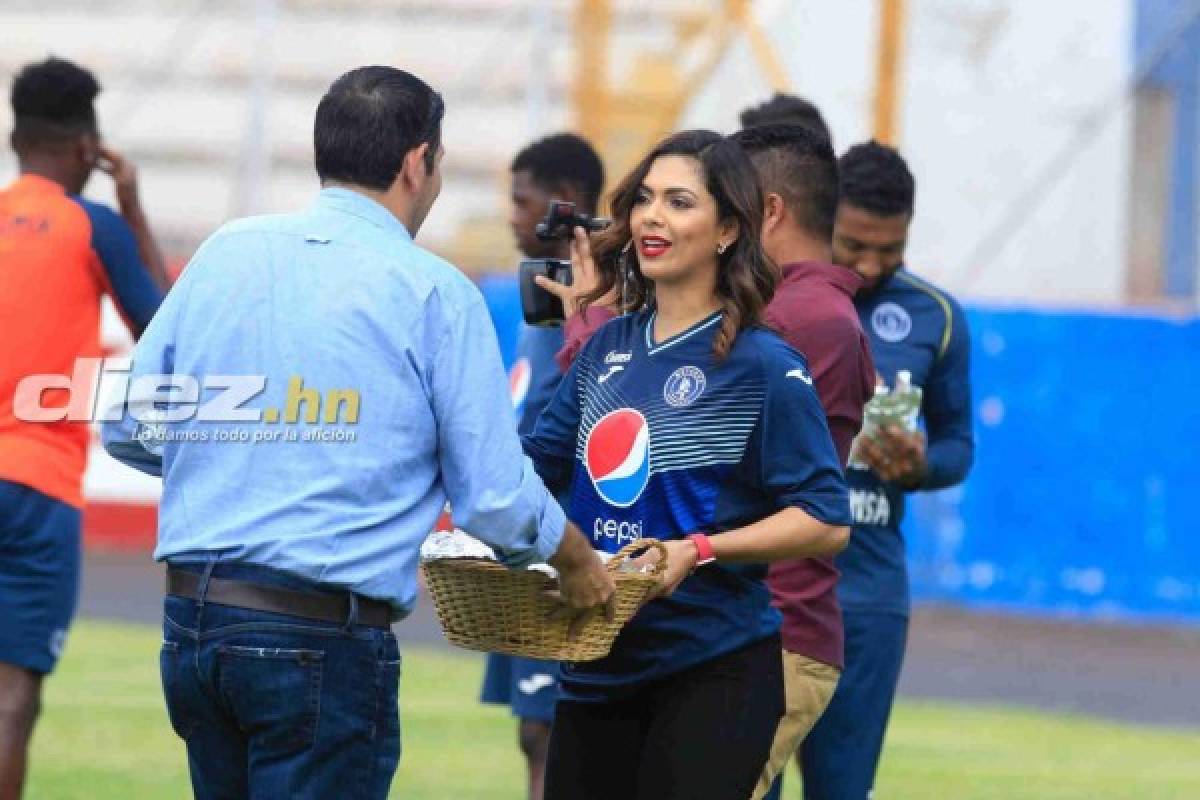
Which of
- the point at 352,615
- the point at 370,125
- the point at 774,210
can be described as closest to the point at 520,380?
the point at 774,210

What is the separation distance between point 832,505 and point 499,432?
864 mm

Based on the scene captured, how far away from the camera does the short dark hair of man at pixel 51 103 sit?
24.3 ft

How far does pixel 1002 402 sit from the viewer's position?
16969 millimetres

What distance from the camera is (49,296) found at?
726 centimetres

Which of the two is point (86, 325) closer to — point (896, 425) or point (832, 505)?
point (896, 425)

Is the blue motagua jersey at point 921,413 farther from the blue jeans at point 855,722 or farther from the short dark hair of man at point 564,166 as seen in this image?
the short dark hair of man at point 564,166

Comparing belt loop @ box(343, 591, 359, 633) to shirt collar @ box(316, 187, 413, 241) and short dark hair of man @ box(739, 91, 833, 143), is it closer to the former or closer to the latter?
shirt collar @ box(316, 187, 413, 241)

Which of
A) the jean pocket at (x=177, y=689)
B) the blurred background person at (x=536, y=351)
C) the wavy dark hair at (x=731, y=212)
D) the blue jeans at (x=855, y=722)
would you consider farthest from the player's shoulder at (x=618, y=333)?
the blurred background person at (x=536, y=351)

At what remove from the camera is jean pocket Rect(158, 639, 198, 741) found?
479 centimetres

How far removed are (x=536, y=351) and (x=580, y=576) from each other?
3.14 meters

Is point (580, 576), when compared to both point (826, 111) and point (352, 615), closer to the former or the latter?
point (352, 615)

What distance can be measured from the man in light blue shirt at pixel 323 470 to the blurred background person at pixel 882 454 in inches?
79.7

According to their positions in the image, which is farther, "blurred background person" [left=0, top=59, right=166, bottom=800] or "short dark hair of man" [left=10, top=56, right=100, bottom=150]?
"short dark hair of man" [left=10, top=56, right=100, bottom=150]

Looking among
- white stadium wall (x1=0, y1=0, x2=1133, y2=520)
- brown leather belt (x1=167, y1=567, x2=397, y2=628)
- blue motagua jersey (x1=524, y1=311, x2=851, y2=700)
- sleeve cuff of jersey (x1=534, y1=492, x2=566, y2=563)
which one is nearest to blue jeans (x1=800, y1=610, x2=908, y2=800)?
blue motagua jersey (x1=524, y1=311, x2=851, y2=700)
